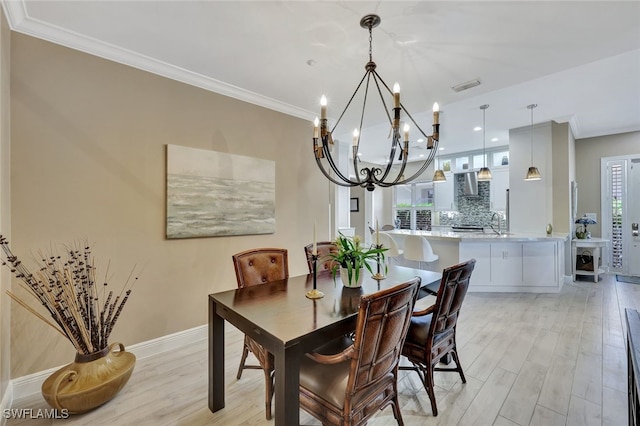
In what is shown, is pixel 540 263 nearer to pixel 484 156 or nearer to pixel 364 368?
pixel 484 156

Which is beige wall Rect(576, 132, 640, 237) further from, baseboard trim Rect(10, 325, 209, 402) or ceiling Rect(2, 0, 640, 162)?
baseboard trim Rect(10, 325, 209, 402)

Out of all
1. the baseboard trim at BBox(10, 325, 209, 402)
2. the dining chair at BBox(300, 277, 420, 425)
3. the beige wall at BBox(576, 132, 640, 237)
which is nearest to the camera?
the dining chair at BBox(300, 277, 420, 425)

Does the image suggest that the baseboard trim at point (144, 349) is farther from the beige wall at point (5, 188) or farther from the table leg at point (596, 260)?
the table leg at point (596, 260)

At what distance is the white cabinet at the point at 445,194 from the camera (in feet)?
23.9

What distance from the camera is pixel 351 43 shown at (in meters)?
2.35

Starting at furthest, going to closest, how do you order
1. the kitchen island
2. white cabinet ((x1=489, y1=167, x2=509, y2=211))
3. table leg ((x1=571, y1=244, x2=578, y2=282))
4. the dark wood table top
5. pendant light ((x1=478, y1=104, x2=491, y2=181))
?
white cabinet ((x1=489, y1=167, x2=509, y2=211)) < table leg ((x1=571, y1=244, x2=578, y2=282)) < the kitchen island < pendant light ((x1=478, y1=104, x2=491, y2=181)) < the dark wood table top

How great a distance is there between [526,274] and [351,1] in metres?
4.58

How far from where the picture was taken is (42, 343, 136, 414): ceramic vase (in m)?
1.79

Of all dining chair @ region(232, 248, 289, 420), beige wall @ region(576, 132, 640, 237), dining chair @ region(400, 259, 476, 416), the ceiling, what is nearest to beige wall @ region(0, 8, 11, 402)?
the ceiling

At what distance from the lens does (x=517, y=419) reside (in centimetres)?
179

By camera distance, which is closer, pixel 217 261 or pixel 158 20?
pixel 158 20

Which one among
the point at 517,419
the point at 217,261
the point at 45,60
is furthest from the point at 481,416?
the point at 45,60

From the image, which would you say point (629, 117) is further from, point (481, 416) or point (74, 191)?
point (74, 191)

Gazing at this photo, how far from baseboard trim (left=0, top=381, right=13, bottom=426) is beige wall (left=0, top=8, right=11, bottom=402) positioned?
20mm
